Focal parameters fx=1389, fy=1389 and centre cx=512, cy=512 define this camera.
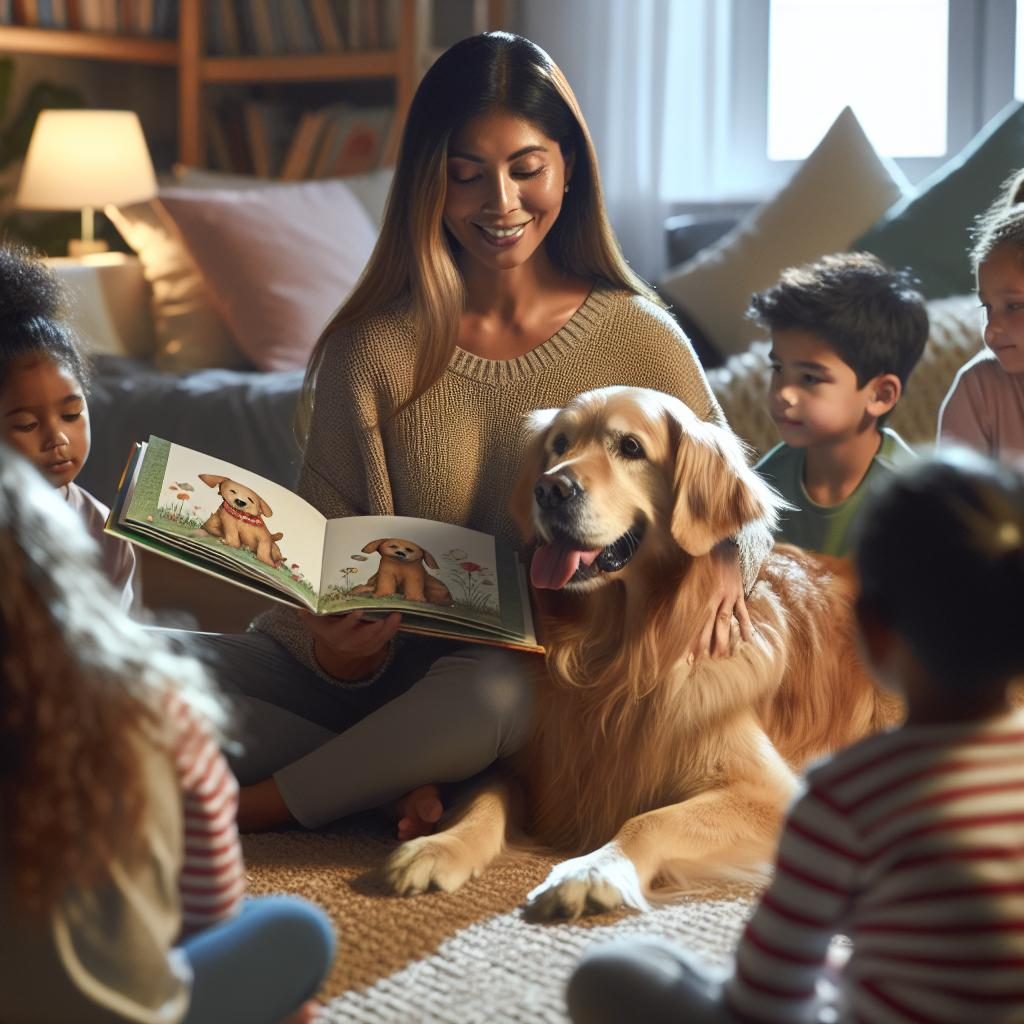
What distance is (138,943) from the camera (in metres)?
0.95

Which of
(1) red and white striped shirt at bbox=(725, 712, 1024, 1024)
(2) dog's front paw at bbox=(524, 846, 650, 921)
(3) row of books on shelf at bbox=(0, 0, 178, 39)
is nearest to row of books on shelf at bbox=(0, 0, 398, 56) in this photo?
(3) row of books on shelf at bbox=(0, 0, 178, 39)

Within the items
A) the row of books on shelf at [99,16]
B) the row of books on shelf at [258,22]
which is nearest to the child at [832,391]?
the row of books on shelf at [258,22]

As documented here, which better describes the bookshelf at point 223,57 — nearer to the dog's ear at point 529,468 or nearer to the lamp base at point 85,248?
the lamp base at point 85,248

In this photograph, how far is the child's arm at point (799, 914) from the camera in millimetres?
916

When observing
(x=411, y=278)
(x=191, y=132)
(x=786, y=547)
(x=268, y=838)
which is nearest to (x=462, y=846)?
(x=268, y=838)

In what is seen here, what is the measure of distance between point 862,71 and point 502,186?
9.39 feet

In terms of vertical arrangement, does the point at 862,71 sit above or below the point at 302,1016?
above

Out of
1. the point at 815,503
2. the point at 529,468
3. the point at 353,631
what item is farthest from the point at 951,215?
the point at 353,631

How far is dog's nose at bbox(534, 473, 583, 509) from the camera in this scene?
5.43 feet

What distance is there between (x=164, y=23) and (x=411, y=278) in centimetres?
320

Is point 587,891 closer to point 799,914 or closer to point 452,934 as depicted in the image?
point 452,934

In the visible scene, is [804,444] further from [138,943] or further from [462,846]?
[138,943]

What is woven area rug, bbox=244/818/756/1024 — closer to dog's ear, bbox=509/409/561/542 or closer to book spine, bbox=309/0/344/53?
dog's ear, bbox=509/409/561/542

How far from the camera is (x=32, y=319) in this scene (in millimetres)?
1896
